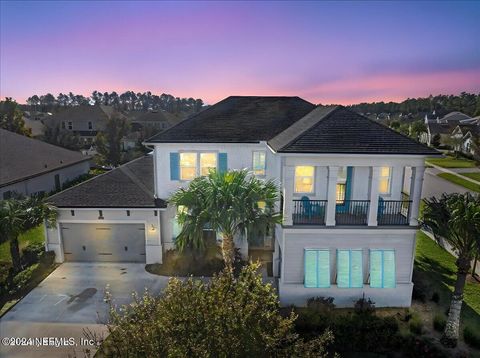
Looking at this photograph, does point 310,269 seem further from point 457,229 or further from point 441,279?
point 441,279

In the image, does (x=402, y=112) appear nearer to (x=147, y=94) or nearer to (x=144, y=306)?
(x=147, y=94)

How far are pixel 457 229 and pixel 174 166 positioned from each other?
43.2ft

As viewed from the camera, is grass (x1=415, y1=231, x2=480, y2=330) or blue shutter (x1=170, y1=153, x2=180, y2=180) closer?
grass (x1=415, y1=231, x2=480, y2=330)

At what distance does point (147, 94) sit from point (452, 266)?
191 metres

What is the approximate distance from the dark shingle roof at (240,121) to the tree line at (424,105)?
487 feet

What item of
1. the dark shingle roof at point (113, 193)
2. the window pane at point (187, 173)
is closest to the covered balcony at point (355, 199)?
the window pane at point (187, 173)

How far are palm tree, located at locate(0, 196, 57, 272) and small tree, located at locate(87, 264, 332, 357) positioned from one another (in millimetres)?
11859

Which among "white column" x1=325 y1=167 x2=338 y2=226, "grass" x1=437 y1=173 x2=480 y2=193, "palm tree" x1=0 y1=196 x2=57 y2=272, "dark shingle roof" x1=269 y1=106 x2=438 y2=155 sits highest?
"dark shingle roof" x1=269 y1=106 x2=438 y2=155

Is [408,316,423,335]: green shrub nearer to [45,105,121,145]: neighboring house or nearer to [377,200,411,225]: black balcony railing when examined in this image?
[377,200,411,225]: black balcony railing

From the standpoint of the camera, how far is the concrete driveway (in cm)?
1290

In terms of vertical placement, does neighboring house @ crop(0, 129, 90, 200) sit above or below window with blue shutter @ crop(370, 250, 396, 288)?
above

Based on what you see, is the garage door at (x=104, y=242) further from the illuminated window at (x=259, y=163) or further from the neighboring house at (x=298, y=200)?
the illuminated window at (x=259, y=163)

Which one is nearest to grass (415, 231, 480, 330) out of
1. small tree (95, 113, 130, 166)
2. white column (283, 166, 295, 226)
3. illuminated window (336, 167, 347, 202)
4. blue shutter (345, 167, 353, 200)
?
blue shutter (345, 167, 353, 200)

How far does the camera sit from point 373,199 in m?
15.0
